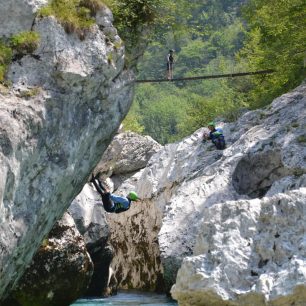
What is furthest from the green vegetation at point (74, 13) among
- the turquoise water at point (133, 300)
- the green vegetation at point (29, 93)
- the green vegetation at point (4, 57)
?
the turquoise water at point (133, 300)

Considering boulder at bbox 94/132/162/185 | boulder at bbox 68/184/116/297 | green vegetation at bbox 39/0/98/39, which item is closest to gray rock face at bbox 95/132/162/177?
boulder at bbox 94/132/162/185

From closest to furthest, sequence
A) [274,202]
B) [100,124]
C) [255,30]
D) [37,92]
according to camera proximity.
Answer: [274,202], [37,92], [100,124], [255,30]

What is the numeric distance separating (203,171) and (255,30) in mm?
16670

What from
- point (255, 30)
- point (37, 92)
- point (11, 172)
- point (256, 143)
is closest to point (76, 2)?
point (37, 92)

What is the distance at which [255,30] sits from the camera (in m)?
34.6

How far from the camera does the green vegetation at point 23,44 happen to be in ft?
44.1

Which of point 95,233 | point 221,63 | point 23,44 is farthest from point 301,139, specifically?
point 221,63

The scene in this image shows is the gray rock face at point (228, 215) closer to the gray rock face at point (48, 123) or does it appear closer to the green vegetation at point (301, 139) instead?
the green vegetation at point (301, 139)

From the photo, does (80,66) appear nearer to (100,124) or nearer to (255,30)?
(100,124)

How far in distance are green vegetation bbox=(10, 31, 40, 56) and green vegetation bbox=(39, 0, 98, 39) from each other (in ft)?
1.82

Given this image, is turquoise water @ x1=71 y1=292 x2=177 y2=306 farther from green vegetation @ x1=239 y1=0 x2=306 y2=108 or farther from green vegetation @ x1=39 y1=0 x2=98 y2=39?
green vegetation @ x1=239 y1=0 x2=306 y2=108

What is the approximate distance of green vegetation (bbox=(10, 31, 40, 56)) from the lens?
13.4 metres

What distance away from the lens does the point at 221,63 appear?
4847 centimetres

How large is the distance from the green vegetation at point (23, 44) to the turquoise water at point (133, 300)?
7499mm
